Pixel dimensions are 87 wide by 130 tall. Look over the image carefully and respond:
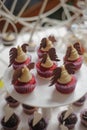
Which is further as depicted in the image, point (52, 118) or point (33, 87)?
point (52, 118)

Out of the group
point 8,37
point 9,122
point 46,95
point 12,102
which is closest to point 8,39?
point 8,37

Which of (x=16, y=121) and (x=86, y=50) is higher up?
(x=86, y=50)

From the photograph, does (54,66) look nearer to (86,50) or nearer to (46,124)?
(46,124)

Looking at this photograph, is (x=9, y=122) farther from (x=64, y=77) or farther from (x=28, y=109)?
(x=64, y=77)

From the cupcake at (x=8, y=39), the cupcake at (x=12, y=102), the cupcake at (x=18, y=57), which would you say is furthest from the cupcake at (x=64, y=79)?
the cupcake at (x=8, y=39)

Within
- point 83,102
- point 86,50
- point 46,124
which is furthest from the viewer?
point 86,50

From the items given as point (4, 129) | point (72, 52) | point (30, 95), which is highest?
point (72, 52)

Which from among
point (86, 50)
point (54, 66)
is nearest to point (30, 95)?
point (54, 66)
